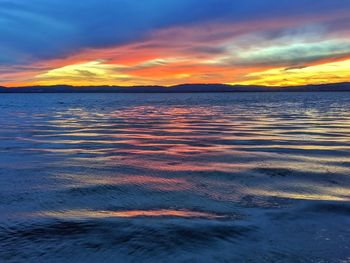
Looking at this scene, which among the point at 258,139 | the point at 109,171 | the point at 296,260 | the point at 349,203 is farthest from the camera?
the point at 258,139

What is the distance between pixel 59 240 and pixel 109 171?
429 cm

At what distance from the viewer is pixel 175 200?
21.6ft

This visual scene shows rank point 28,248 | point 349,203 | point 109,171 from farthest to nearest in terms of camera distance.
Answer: point 109,171 → point 349,203 → point 28,248

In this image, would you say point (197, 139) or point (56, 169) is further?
point (197, 139)

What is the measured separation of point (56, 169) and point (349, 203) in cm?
672

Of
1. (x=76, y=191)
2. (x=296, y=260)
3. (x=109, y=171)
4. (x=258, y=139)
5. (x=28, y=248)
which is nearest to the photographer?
(x=296, y=260)

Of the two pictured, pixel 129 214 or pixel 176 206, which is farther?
pixel 176 206

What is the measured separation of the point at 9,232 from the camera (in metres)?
5.06

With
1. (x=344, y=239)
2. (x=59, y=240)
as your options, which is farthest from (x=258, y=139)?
(x=59, y=240)

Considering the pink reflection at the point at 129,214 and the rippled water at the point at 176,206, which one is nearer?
the rippled water at the point at 176,206

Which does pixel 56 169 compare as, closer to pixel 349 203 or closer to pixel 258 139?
pixel 349 203

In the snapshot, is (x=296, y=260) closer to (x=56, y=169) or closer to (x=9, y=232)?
(x=9, y=232)

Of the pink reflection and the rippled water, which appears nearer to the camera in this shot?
the rippled water

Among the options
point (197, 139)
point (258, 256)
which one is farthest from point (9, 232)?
point (197, 139)
